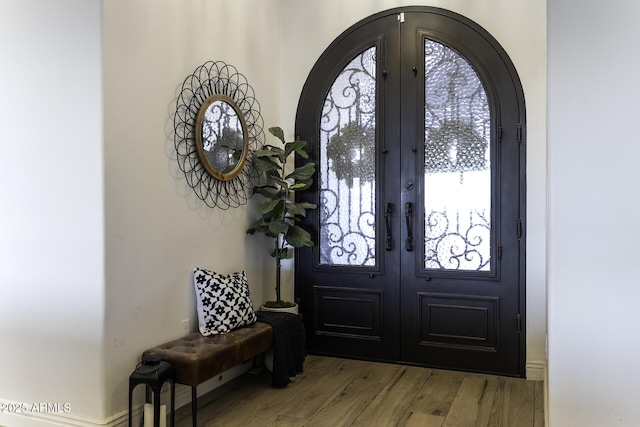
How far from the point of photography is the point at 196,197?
3.10m

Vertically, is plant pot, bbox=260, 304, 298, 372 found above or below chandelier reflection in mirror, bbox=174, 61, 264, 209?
below

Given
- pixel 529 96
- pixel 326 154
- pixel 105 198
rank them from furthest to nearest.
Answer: pixel 326 154, pixel 529 96, pixel 105 198

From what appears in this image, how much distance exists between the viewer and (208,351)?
262 cm

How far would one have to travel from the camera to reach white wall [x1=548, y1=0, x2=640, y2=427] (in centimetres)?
172

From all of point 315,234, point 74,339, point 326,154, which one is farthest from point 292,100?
point 74,339

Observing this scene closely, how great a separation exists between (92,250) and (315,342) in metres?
2.16

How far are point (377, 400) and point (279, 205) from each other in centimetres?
150

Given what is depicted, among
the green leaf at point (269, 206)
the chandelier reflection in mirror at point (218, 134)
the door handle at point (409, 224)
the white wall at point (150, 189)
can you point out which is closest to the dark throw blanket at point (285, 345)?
the white wall at point (150, 189)

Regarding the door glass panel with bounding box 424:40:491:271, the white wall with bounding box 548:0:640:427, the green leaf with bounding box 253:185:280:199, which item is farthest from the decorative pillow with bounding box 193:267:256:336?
the white wall with bounding box 548:0:640:427

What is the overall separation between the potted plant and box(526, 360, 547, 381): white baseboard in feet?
5.73

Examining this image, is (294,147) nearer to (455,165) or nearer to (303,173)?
(303,173)

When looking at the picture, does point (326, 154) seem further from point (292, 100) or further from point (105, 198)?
point (105, 198)

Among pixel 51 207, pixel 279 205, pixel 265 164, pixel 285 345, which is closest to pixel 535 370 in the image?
pixel 285 345

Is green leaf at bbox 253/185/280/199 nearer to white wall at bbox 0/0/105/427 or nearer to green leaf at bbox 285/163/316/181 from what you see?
green leaf at bbox 285/163/316/181
